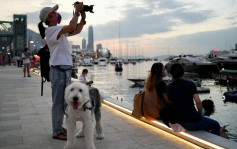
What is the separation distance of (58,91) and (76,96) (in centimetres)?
84

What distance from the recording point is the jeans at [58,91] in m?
4.09

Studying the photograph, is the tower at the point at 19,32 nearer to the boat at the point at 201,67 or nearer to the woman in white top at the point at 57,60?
the boat at the point at 201,67

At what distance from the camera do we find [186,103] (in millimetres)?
4098

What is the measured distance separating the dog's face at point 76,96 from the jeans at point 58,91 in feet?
2.24

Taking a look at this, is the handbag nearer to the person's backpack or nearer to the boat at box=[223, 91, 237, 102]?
the person's backpack

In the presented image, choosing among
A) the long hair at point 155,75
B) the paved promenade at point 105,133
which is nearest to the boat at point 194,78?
the paved promenade at point 105,133

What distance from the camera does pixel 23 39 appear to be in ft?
219

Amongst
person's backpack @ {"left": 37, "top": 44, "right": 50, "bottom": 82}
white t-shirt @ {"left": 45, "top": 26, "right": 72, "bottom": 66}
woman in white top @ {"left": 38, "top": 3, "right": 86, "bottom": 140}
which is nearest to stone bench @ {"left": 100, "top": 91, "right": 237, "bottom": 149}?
woman in white top @ {"left": 38, "top": 3, "right": 86, "bottom": 140}

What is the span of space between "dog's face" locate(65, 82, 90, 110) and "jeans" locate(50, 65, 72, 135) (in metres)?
0.68

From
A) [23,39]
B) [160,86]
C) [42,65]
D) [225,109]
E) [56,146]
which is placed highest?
[23,39]

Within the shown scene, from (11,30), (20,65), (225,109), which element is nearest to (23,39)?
(11,30)

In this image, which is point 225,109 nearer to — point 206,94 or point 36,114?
point 206,94

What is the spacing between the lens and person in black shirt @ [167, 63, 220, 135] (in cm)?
406

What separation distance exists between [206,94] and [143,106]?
61.2 ft
